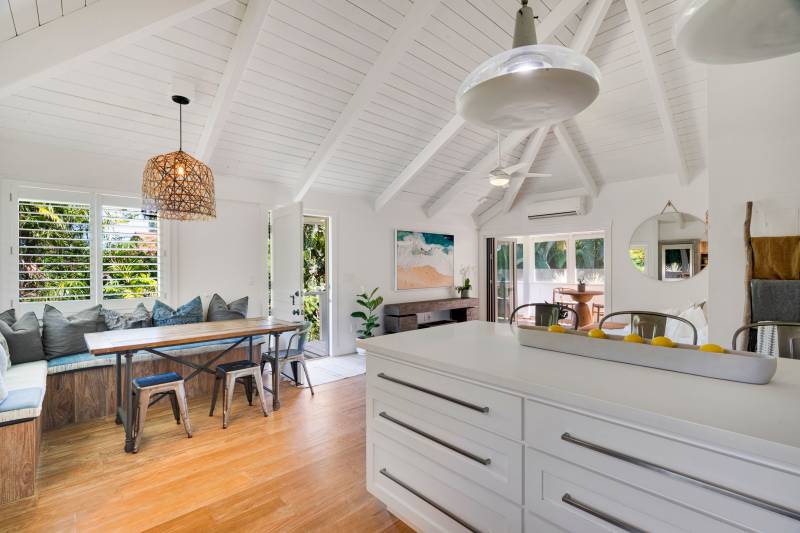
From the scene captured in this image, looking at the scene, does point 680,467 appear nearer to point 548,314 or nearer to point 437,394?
point 437,394

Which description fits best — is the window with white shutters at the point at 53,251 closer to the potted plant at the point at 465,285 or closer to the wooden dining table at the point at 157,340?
the wooden dining table at the point at 157,340

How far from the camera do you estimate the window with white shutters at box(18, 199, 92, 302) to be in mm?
3463

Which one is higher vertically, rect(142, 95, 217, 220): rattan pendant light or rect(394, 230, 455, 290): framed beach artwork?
rect(142, 95, 217, 220): rattan pendant light

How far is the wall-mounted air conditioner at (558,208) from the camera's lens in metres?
6.15

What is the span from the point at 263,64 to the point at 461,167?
337 cm

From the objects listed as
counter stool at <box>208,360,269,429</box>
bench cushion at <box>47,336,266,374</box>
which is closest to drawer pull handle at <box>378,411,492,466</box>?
counter stool at <box>208,360,269,429</box>

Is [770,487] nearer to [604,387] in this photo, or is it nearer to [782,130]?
[604,387]

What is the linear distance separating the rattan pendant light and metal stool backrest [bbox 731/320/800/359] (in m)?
3.37

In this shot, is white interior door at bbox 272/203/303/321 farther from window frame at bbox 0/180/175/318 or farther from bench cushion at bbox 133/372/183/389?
bench cushion at bbox 133/372/183/389

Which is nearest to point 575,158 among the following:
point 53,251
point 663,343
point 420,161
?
point 420,161

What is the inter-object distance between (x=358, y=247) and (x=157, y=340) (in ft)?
10.8

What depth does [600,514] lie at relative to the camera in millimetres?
1063

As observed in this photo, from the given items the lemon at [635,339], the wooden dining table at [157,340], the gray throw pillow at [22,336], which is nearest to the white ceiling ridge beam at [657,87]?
the lemon at [635,339]

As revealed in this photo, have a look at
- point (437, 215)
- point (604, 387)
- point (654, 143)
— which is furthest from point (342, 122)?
→ point (654, 143)
